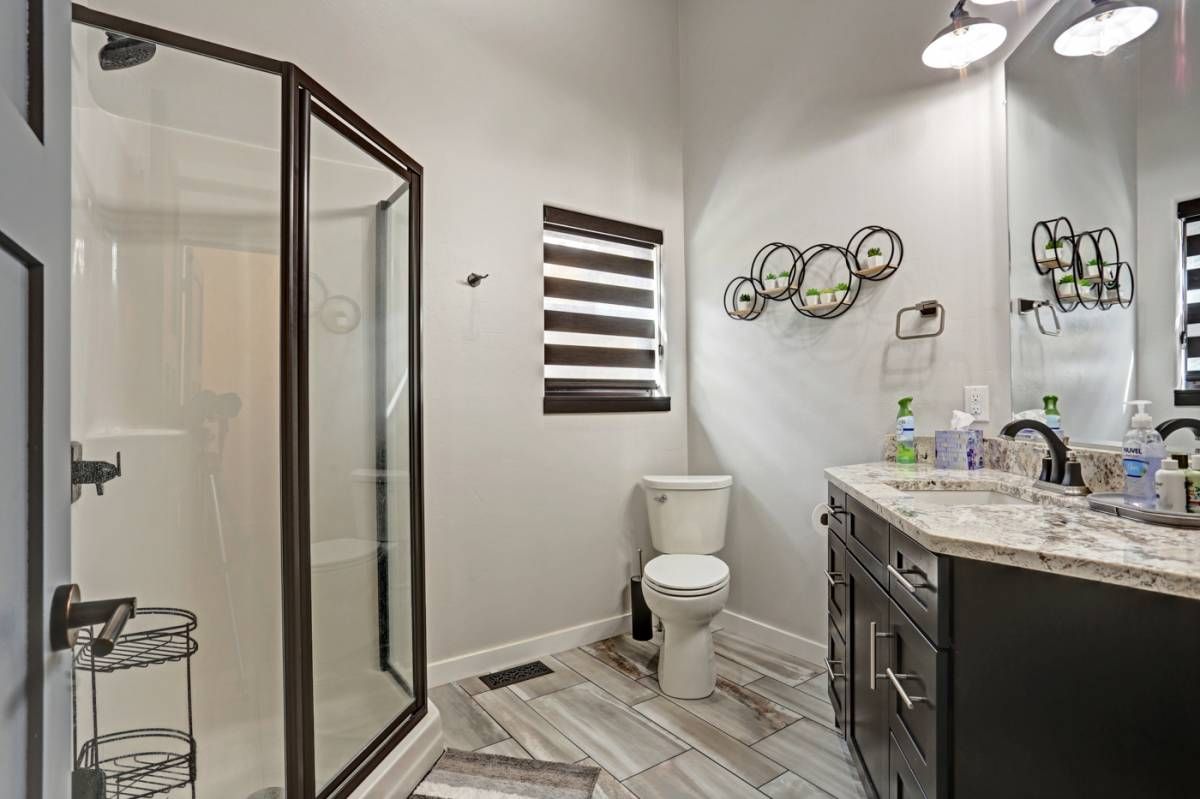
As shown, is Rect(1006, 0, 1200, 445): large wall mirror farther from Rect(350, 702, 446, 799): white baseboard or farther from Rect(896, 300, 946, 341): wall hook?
Rect(350, 702, 446, 799): white baseboard

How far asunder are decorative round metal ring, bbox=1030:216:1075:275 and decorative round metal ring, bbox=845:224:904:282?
1.56 feet

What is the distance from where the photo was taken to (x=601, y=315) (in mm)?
3004

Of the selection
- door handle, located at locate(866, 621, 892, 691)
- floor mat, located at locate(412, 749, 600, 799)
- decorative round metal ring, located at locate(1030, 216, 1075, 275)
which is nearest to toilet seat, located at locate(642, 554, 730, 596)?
floor mat, located at locate(412, 749, 600, 799)

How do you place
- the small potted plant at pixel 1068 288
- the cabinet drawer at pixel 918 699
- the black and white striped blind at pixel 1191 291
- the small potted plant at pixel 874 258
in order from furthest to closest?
1. the small potted plant at pixel 874 258
2. the small potted plant at pixel 1068 288
3. the black and white striped blind at pixel 1191 291
4. the cabinet drawer at pixel 918 699

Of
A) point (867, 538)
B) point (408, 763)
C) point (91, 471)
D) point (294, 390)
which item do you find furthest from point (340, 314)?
point (867, 538)

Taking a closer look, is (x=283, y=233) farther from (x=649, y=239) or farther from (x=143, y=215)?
(x=649, y=239)

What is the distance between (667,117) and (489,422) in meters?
1.96

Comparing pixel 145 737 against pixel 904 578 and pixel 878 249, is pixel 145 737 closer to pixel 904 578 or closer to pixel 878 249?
pixel 904 578

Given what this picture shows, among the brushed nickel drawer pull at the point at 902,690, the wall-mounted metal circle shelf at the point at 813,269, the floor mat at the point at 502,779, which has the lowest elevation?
the floor mat at the point at 502,779

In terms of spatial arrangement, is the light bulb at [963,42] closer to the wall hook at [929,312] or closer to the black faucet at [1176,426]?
the wall hook at [929,312]

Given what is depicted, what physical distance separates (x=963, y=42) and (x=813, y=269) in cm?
93

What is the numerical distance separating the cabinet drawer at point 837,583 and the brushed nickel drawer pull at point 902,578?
481 millimetres

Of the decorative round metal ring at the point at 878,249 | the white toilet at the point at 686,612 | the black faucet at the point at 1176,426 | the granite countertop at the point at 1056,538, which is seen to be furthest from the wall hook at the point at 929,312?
the white toilet at the point at 686,612

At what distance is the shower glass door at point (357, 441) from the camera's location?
1.59 metres
